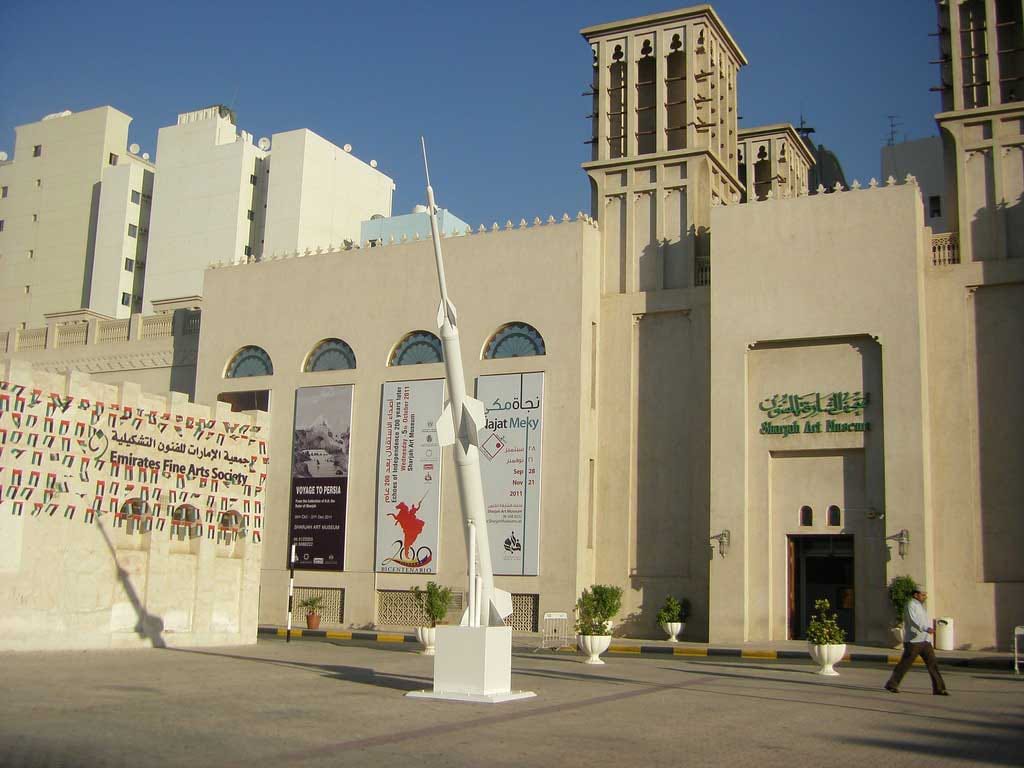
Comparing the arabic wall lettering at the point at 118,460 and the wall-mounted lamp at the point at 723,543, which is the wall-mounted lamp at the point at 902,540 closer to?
the wall-mounted lamp at the point at 723,543

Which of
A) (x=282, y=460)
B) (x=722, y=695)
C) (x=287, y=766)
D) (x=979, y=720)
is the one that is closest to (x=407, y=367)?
(x=282, y=460)

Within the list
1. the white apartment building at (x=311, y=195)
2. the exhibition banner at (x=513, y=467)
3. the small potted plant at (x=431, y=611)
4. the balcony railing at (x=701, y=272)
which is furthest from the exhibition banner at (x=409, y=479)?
the white apartment building at (x=311, y=195)

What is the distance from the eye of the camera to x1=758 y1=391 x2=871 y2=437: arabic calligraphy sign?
90.5 feet

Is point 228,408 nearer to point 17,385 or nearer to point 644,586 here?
point 17,385

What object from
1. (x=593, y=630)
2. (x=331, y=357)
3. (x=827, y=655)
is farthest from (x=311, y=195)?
(x=827, y=655)

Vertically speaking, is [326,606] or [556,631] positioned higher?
[326,606]

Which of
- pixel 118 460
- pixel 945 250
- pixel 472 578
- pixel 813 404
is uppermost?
pixel 945 250

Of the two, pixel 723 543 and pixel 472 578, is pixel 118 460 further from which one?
pixel 723 543

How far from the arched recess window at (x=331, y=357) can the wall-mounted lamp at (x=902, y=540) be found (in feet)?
55.3

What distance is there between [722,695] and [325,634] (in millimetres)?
17933

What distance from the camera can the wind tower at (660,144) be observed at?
1271 inches

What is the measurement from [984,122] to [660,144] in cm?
913

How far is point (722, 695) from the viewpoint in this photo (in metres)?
15.0

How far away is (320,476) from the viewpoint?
33625 mm
